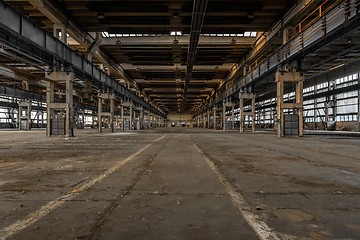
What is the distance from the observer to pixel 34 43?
1224cm

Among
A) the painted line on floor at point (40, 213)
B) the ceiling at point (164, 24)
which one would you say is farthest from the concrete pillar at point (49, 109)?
the painted line on floor at point (40, 213)

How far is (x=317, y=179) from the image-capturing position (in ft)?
13.9

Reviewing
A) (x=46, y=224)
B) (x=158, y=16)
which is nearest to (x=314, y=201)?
(x=46, y=224)

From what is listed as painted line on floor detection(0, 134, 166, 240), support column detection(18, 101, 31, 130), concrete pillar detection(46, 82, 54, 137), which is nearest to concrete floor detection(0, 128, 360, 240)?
painted line on floor detection(0, 134, 166, 240)

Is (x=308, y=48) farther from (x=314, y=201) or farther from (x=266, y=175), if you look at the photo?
(x=314, y=201)

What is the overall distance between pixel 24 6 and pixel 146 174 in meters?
15.8

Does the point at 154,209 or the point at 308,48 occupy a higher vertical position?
the point at 308,48

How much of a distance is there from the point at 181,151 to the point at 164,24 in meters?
11.9

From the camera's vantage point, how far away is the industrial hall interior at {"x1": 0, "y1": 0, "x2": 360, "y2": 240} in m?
2.40

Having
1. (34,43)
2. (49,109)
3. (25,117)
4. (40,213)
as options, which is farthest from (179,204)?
(25,117)

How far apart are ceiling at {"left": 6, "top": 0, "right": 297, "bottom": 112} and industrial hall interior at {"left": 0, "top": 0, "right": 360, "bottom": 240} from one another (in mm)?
93

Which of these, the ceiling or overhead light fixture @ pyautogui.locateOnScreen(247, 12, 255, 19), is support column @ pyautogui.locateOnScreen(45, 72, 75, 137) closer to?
the ceiling

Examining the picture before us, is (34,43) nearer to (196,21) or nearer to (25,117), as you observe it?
(196,21)

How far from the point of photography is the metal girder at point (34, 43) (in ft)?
34.0
